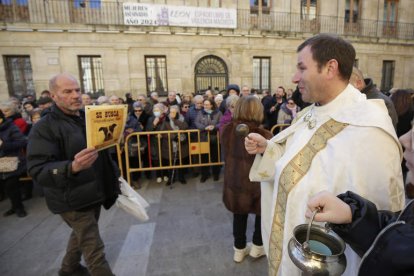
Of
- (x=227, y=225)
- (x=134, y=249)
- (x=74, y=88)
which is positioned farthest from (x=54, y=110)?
(x=227, y=225)

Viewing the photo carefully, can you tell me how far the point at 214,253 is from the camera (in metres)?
3.17

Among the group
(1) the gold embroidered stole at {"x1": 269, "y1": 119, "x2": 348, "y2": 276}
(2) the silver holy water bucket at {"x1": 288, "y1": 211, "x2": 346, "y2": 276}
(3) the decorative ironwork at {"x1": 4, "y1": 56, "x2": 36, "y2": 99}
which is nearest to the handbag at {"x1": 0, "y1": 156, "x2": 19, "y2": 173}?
(1) the gold embroidered stole at {"x1": 269, "y1": 119, "x2": 348, "y2": 276}

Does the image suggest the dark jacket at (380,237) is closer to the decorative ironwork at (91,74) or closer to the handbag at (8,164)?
the handbag at (8,164)

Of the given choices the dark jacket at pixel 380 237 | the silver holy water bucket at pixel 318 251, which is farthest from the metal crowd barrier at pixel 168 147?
the dark jacket at pixel 380 237

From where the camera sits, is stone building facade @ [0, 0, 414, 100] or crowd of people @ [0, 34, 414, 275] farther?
stone building facade @ [0, 0, 414, 100]

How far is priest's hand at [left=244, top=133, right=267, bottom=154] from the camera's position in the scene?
2072mm

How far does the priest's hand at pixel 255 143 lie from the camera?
2.07 m

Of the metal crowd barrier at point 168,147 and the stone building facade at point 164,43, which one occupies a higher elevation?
the stone building facade at point 164,43

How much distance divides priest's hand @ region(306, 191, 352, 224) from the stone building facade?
13521mm

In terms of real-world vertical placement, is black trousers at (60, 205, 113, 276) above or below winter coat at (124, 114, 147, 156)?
below

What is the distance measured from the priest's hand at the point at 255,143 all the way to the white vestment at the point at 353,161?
445 millimetres

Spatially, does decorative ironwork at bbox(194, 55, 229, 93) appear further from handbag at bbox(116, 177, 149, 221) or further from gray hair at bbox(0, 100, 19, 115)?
handbag at bbox(116, 177, 149, 221)

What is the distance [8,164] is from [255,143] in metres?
4.22

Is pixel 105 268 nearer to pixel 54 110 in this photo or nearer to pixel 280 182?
pixel 54 110
